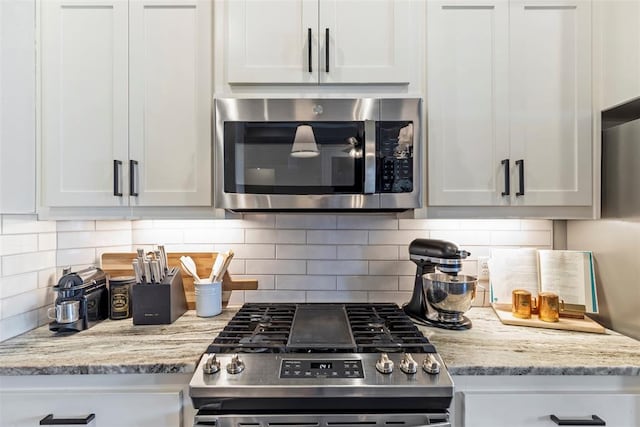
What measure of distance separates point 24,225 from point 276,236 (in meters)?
1.01

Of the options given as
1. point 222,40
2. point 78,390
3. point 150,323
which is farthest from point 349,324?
point 222,40

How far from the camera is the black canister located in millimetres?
1496

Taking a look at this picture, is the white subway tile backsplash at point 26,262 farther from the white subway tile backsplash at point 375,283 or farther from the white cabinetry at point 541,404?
the white cabinetry at point 541,404

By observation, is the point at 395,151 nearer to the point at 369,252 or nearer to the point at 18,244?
the point at 369,252

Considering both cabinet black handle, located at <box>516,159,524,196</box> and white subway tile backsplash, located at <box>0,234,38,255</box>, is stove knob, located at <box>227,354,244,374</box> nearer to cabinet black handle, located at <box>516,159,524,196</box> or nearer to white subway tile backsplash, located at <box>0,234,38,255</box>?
white subway tile backsplash, located at <box>0,234,38,255</box>

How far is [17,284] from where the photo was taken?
4.39 feet

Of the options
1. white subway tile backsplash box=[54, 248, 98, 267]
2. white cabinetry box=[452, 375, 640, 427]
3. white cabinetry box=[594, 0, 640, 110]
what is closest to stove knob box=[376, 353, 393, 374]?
white cabinetry box=[452, 375, 640, 427]

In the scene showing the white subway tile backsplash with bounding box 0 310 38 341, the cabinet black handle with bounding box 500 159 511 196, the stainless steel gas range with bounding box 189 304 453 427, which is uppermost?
the cabinet black handle with bounding box 500 159 511 196

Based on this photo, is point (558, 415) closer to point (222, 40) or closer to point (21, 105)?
point (222, 40)

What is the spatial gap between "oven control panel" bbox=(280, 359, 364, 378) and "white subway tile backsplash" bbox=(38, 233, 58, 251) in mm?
1155

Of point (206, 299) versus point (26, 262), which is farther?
point (206, 299)

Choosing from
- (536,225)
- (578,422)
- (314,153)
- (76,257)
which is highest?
(314,153)

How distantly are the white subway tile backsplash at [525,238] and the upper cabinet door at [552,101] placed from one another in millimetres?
336

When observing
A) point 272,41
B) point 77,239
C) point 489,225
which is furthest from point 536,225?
point 77,239
